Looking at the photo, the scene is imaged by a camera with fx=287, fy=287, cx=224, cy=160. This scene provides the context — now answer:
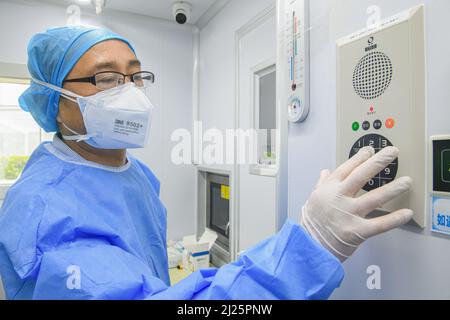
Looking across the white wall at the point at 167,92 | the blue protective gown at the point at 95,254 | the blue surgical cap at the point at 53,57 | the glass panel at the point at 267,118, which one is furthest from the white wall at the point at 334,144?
the white wall at the point at 167,92

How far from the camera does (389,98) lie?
0.51 metres

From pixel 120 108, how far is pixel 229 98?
1.05 m

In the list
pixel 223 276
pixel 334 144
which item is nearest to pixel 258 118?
pixel 334 144

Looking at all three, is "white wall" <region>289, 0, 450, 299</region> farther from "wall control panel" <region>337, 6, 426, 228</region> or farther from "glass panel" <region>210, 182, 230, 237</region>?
"glass panel" <region>210, 182, 230, 237</region>

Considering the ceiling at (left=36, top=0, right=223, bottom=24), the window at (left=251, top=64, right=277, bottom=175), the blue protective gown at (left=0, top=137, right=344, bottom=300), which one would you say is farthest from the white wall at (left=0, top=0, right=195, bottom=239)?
the blue protective gown at (left=0, top=137, right=344, bottom=300)

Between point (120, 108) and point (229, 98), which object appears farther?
point (229, 98)

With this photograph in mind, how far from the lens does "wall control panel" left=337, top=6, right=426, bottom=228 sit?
1.53ft

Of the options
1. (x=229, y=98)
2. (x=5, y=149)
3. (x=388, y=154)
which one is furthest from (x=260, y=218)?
(x=5, y=149)

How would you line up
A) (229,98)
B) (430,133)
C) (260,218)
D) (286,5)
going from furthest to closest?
(229,98), (260,218), (286,5), (430,133)

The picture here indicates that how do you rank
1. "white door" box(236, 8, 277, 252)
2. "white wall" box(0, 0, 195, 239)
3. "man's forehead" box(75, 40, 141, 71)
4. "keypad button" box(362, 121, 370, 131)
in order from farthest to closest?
"white wall" box(0, 0, 195, 239), "white door" box(236, 8, 277, 252), "man's forehead" box(75, 40, 141, 71), "keypad button" box(362, 121, 370, 131)

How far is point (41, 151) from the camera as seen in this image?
827mm

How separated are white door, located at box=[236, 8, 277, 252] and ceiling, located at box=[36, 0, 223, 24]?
484mm

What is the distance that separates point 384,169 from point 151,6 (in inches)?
79.2

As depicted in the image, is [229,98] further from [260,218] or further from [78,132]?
[78,132]
